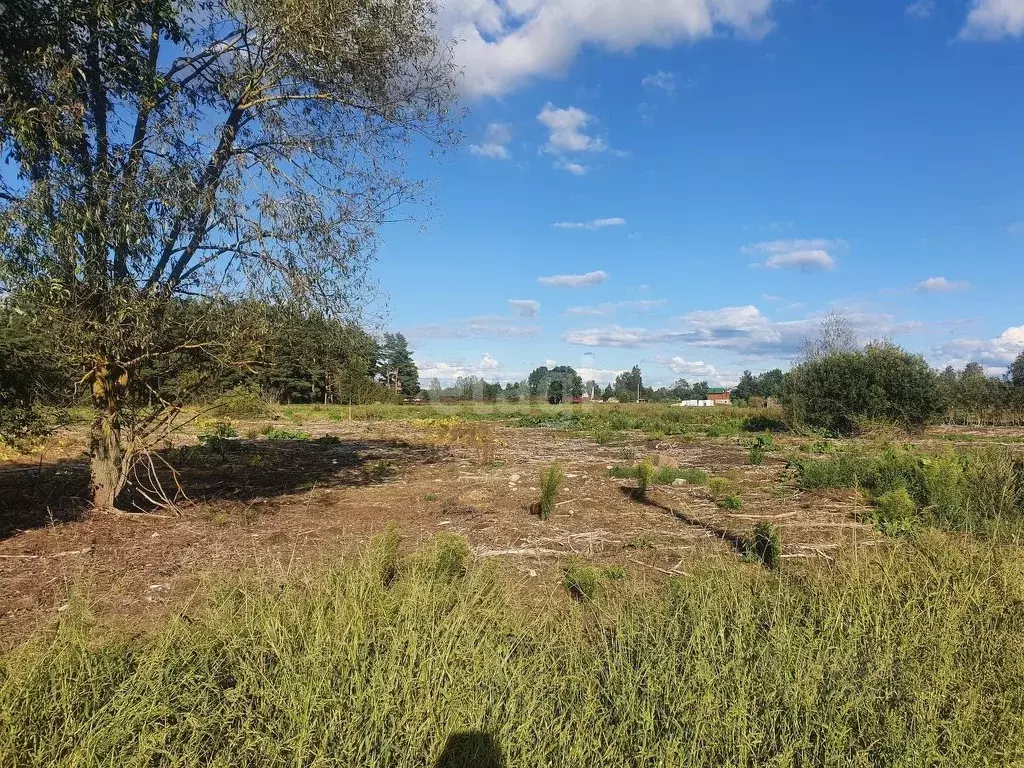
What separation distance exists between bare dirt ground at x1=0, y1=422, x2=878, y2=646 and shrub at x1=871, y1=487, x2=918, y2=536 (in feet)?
0.83

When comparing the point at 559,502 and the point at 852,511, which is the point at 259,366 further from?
the point at 852,511

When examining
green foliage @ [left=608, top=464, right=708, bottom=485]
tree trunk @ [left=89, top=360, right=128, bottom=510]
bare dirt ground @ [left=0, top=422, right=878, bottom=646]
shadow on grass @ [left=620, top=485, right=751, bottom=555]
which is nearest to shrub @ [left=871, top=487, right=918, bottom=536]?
bare dirt ground @ [left=0, top=422, right=878, bottom=646]

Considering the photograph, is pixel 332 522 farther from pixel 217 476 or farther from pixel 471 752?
pixel 471 752

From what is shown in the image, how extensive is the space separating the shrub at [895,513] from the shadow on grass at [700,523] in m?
1.66

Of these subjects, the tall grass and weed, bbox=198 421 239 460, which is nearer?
the tall grass

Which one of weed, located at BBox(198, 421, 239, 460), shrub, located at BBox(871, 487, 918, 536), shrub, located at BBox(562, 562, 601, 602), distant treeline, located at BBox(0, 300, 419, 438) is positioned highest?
distant treeline, located at BBox(0, 300, 419, 438)

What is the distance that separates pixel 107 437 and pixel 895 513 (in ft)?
31.0

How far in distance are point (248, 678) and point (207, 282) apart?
5696 millimetres

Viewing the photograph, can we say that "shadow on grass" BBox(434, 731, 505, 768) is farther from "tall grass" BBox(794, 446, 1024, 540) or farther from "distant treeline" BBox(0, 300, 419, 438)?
"distant treeline" BBox(0, 300, 419, 438)

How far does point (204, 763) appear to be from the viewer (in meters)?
2.59

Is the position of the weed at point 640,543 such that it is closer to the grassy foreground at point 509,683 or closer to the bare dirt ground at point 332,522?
the bare dirt ground at point 332,522

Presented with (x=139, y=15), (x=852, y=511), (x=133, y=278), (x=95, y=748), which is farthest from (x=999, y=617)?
(x=139, y=15)

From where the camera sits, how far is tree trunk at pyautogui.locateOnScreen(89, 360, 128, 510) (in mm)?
6996

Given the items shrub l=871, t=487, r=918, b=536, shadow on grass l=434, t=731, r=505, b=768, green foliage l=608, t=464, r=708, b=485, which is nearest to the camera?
shadow on grass l=434, t=731, r=505, b=768
